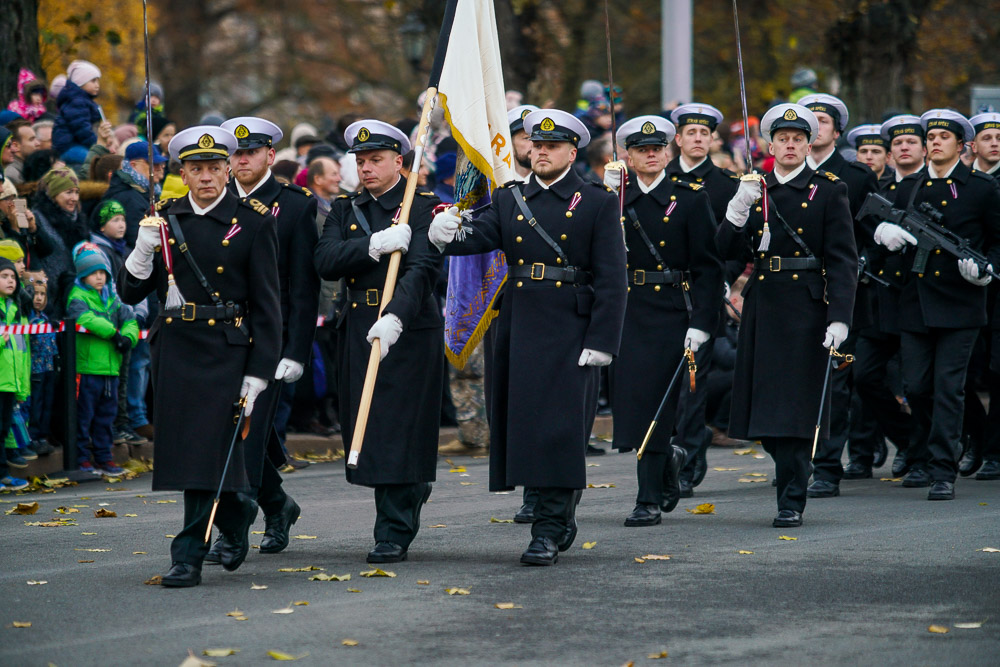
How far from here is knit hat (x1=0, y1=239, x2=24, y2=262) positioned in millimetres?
11352

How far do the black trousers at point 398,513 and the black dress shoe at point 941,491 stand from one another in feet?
12.5

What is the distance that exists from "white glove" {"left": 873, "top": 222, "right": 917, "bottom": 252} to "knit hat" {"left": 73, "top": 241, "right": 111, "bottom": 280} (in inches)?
217

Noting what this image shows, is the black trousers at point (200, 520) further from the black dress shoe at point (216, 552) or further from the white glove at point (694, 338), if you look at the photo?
the white glove at point (694, 338)

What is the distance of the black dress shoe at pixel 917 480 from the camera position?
1142cm

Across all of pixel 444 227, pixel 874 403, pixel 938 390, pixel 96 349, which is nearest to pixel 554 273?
pixel 444 227

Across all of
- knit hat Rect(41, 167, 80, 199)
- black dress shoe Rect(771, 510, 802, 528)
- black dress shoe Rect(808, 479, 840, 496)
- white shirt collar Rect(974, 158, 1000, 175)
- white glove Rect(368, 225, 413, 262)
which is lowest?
black dress shoe Rect(771, 510, 802, 528)

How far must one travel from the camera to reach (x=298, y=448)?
13719mm

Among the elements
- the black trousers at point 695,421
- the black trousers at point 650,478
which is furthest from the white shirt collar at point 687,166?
the black trousers at point 650,478

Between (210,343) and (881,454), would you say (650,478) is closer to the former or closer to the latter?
(210,343)

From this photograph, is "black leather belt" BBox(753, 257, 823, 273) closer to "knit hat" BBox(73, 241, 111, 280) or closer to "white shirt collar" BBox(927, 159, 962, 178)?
"white shirt collar" BBox(927, 159, 962, 178)

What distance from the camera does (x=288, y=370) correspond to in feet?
27.5

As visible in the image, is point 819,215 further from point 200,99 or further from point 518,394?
point 200,99

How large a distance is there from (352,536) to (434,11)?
564 inches

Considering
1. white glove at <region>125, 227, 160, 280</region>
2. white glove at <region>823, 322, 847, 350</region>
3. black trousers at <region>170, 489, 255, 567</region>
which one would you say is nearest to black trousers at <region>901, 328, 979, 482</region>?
white glove at <region>823, 322, 847, 350</region>
